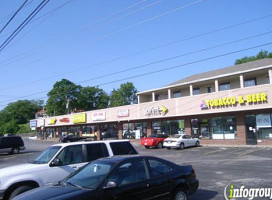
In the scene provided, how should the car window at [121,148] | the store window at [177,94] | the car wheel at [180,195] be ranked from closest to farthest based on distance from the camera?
the car wheel at [180,195]
the car window at [121,148]
the store window at [177,94]

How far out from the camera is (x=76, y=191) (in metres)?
5.49

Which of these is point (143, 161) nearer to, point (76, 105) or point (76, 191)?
point (76, 191)

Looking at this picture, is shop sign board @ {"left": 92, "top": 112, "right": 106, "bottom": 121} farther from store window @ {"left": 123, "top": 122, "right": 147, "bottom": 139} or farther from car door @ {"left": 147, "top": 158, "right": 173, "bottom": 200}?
car door @ {"left": 147, "top": 158, "right": 173, "bottom": 200}

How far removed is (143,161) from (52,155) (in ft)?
10.9

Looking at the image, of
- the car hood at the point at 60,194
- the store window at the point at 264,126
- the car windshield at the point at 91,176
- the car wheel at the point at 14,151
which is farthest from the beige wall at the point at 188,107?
the car hood at the point at 60,194

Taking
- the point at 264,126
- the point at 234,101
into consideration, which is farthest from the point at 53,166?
the point at 264,126

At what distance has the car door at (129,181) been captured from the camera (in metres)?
5.66

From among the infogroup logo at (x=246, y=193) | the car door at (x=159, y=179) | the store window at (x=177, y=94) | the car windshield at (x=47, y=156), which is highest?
the store window at (x=177, y=94)

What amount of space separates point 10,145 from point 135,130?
17010 millimetres

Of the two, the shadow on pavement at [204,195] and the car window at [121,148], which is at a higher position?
the car window at [121,148]

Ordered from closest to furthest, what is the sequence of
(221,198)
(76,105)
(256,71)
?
(221,198) < (256,71) < (76,105)

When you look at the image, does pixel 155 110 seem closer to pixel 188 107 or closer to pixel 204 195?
pixel 188 107

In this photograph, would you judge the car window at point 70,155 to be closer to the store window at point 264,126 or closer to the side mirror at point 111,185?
the side mirror at point 111,185

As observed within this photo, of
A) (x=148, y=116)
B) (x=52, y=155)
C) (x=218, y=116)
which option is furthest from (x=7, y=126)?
(x=52, y=155)
